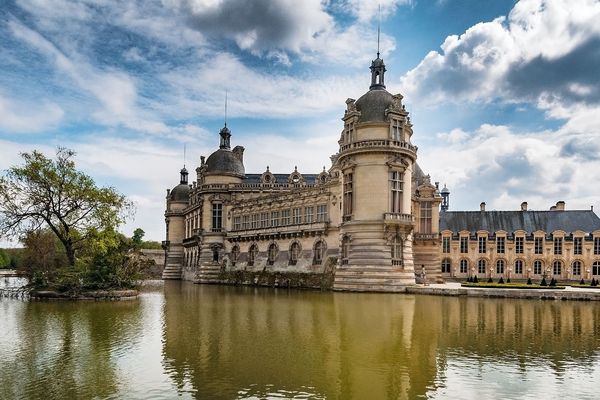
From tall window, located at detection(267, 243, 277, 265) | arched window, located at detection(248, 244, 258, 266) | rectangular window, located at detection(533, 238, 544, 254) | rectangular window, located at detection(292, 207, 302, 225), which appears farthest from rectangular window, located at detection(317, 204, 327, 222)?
rectangular window, located at detection(533, 238, 544, 254)

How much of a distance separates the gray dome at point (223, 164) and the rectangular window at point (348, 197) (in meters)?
25.7

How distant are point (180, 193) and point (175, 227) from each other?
5.84m

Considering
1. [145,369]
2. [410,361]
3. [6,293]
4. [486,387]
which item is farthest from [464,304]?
[6,293]

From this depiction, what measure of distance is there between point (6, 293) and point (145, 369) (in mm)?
28921

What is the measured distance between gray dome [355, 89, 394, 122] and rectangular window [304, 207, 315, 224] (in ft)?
42.3

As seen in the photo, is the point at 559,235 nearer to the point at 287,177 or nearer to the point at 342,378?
the point at 287,177

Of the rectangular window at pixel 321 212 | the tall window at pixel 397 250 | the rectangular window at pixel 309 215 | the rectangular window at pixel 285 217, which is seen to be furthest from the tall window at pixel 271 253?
the tall window at pixel 397 250

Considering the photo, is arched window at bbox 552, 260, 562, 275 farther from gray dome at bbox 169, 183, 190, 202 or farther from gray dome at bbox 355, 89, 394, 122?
gray dome at bbox 169, 183, 190, 202

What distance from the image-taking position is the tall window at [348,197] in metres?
46.8

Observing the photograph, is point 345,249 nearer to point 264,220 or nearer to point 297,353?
point 264,220

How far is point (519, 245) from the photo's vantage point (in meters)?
65.9

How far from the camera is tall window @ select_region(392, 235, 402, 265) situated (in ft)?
148

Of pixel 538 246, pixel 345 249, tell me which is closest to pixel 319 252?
pixel 345 249

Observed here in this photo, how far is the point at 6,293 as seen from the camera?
3891 centimetres
